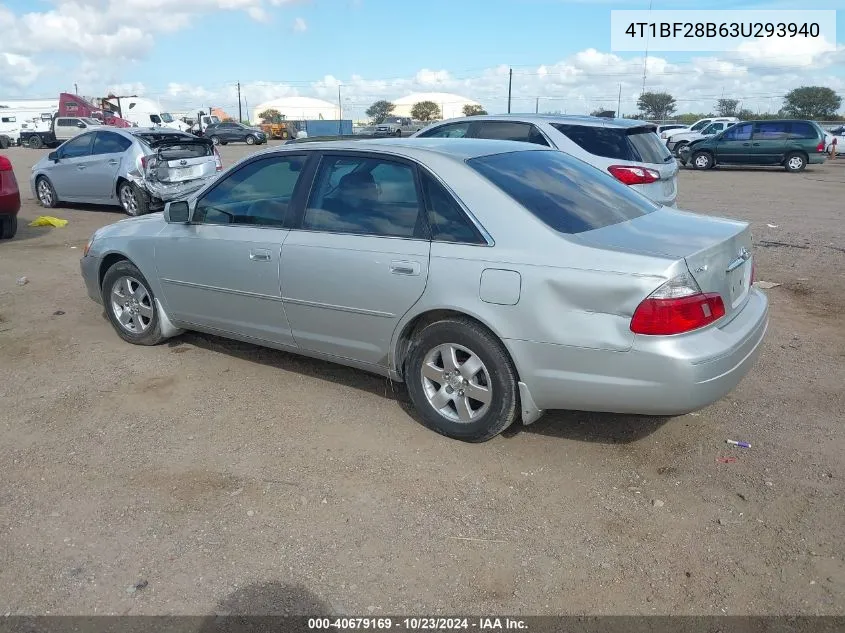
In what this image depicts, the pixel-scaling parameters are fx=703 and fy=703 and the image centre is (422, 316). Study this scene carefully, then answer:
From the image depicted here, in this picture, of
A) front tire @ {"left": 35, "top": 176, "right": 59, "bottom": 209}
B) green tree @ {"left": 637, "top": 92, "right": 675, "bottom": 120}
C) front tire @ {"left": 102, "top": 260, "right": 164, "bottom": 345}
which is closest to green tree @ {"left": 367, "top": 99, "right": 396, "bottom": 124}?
green tree @ {"left": 637, "top": 92, "right": 675, "bottom": 120}

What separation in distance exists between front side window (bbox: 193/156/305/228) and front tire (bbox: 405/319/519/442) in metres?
1.34

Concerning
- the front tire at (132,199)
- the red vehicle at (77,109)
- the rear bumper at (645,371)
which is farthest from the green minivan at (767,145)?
the red vehicle at (77,109)

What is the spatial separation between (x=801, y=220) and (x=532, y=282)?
33.4 ft

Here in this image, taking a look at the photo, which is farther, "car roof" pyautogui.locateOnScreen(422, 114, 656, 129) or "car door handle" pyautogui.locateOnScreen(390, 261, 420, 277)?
"car roof" pyautogui.locateOnScreen(422, 114, 656, 129)

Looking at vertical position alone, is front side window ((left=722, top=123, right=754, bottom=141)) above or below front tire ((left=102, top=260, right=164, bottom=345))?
above

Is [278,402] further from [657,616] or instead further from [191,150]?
[191,150]

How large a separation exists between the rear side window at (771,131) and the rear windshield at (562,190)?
21.8 m

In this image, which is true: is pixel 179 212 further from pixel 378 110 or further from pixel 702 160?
pixel 378 110

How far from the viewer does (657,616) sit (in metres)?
2.61

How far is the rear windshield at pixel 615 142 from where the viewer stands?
8.23 meters

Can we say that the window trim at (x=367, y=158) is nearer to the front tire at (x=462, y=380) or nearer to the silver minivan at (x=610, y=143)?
the front tire at (x=462, y=380)

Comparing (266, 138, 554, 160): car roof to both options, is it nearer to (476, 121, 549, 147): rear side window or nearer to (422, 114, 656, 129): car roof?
(476, 121, 549, 147): rear side window

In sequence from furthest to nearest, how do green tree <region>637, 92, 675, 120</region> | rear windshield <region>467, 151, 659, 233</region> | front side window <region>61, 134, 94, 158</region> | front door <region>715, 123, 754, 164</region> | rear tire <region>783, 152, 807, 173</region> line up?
green tree <region>637, 92, 675, 120</region> < front door <region>715, 123, 754, 164</region> < rear tire <region>783, 152, 807, 173</region> < front side window <region>61, 134, 94, 158</region> < rear windshield <region>467, 151, 659, 233</region>

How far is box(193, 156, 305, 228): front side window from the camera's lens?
4527mm
